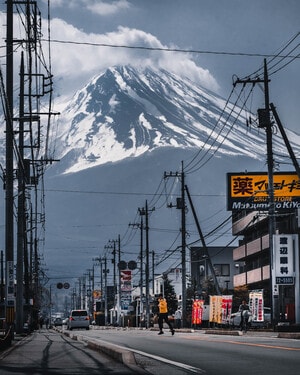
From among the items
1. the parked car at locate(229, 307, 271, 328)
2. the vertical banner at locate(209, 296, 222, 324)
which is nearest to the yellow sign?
the parked car at locate(229, 307, 271, 328)

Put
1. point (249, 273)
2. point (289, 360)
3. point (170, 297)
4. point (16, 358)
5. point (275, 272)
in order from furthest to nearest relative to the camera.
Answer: point (170, 297), point (249, 273), point (275, 272), point (16, 358), point (289, 360)

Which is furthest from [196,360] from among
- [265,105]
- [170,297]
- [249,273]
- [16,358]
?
[170,297]

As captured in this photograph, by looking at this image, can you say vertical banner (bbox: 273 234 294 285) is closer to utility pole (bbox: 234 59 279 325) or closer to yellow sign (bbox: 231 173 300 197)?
utility pole (bbox: 234 59 279 325)

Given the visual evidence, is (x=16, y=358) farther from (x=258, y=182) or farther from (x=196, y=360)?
(x=258, y=182)

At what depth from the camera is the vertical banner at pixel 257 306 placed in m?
50.9

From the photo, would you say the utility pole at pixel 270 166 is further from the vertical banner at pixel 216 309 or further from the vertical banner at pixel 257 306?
the vertical banner at pixel 216 309

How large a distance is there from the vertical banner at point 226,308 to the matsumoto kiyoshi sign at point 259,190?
1006 inches

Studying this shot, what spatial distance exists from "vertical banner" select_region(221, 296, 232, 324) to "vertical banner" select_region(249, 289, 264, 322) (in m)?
4.65

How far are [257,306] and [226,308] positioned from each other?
20.2 ft

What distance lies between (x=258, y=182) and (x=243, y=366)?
71.8 meters

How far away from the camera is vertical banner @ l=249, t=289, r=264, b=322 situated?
50.9m

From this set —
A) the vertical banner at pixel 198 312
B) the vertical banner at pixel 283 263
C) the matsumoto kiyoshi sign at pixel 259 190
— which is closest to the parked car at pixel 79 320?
the matsumoto kiyoshi sign at pixel 259 190

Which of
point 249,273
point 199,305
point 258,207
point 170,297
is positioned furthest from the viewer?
point 170,297

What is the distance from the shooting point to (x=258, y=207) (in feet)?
270
